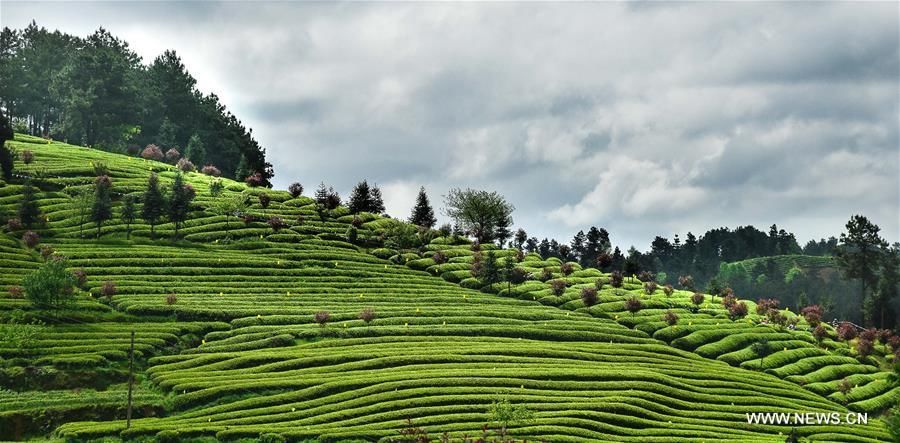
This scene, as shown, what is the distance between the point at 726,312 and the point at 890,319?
41948mm

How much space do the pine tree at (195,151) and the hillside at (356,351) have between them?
47.1 m

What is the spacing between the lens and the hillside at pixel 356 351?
3125 inches

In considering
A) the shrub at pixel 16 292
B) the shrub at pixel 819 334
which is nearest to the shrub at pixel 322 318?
the shrub at pixel 16 292

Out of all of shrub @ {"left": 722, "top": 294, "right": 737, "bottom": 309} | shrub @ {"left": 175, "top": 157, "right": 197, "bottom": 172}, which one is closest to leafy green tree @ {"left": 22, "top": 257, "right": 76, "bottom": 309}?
shrub @ {"left": 175, "top": 157, "right": 197, "bottom": 172}

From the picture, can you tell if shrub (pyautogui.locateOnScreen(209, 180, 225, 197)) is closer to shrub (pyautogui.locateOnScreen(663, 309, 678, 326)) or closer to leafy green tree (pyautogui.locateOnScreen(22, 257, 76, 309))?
leafy green tree (pyautogui.locateOnScreen(22, 257, 76, 309))

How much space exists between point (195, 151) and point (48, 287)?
93.3 meters

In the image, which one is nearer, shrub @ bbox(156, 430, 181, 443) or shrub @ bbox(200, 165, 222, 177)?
shrub @ bbox(156, 430, 181, 443)

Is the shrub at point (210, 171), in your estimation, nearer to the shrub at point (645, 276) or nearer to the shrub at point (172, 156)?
the shrub at point (172, 156)

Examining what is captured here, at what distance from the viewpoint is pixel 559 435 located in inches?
2938

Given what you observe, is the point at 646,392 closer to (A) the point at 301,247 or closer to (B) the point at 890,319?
(A) the point at 301,247

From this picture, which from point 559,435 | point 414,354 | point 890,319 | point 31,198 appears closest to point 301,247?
point 31,198

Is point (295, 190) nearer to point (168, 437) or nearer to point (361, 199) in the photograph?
point (361, 199)

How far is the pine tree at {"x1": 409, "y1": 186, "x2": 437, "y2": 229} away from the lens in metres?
165

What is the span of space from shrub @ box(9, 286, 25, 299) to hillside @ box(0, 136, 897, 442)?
1.19 meters
